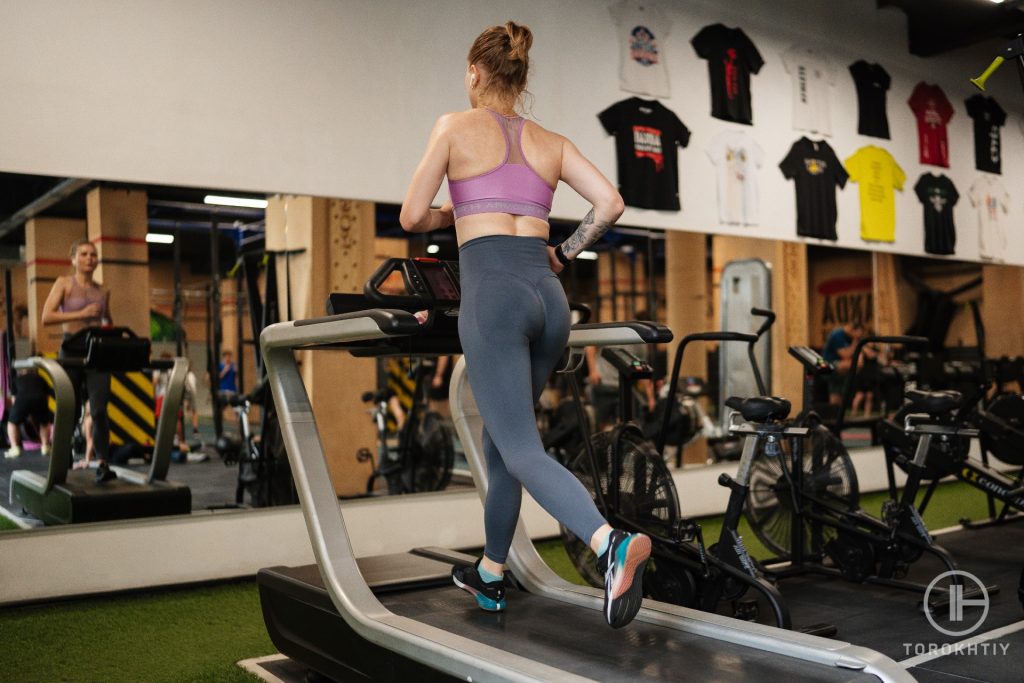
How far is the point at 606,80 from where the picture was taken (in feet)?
18.9

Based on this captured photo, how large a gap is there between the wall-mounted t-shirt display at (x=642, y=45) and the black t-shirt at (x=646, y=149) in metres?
0.11

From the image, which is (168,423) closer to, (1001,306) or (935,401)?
(935,401)

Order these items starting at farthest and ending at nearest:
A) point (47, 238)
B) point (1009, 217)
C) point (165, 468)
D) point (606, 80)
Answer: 1. point (1009, 217)
2. point (606, 80)
3. point (165, 468)
4. point (47, 238)

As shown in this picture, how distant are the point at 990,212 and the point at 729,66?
3.60 meters

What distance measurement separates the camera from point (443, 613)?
2795mm

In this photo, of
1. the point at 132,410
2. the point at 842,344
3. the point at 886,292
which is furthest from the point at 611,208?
the point at 886,292

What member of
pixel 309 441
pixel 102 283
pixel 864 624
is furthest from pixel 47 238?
pixel 864 624

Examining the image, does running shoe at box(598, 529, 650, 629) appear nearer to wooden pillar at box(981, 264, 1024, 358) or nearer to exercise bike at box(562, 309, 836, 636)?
exercise bike at box(562, 309, 836, 636)

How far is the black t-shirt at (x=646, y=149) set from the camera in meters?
5.79

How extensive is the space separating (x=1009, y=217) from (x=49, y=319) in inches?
321

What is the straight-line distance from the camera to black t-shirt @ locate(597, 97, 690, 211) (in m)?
5.79

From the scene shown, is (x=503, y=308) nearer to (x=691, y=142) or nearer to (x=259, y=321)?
(x=259, y=321)

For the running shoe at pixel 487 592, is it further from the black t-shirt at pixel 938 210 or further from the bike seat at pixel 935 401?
the black t-shirt at pixel 938 210

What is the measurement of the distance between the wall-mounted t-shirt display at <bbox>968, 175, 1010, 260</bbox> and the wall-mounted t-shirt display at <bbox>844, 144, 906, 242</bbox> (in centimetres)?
126
